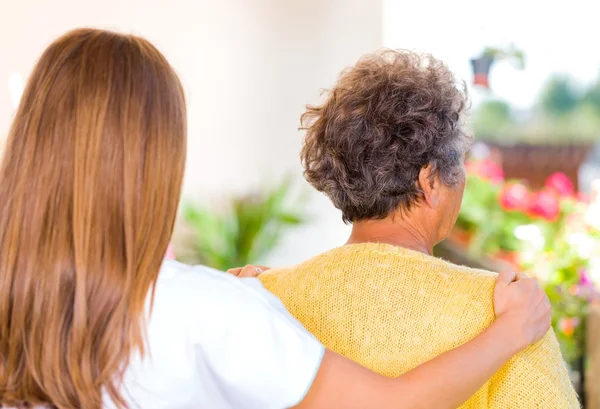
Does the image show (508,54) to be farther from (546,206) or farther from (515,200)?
(546,206)

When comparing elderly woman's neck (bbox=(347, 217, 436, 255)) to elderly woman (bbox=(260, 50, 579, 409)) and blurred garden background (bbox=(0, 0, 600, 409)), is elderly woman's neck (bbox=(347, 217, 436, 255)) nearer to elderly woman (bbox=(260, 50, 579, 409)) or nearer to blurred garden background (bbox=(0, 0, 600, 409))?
elderly woman (bbox=(260, 50, 579, 409))

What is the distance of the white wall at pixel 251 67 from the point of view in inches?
171

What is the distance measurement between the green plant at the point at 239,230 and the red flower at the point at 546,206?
1.25m

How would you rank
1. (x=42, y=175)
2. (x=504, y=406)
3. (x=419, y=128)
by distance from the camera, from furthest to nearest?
(x=419, y=128), (x=504, y=406), (x=42, y=175)

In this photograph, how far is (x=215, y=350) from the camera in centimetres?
110

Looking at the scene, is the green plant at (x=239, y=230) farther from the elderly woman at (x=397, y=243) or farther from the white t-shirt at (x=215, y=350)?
the white t-shirt at (x=215, y=350)

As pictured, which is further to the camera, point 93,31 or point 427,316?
point 427,316

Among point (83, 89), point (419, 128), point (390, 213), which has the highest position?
point (83, 89)

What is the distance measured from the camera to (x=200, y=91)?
445cm

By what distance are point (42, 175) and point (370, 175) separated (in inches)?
23.9

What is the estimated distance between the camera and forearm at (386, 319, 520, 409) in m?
1.15

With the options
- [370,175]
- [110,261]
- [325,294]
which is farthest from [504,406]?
[110,261]

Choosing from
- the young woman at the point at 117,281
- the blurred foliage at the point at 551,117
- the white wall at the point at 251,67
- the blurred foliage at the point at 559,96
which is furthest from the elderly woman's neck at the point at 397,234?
the blurred foliage at the point at 559,96

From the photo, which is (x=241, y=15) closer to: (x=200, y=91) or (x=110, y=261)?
(x=200, y=91)
